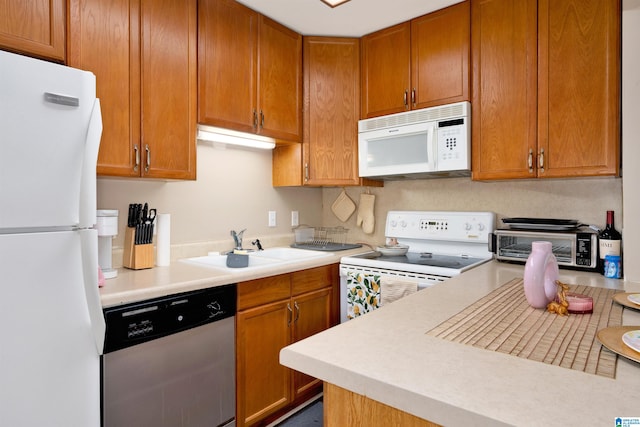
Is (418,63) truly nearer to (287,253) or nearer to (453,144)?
(453,144)

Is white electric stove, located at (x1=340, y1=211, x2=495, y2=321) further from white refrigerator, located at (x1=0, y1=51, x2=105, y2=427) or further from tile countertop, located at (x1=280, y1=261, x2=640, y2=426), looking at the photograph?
white refrigerator, located at (x1=0, y1=51, x2=105, y2=427)

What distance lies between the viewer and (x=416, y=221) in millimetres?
2645

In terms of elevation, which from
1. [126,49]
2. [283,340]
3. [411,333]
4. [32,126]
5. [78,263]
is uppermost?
[126,49]

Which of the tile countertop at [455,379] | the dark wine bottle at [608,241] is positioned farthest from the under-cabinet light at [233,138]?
the dark wine bottle at [608,241]

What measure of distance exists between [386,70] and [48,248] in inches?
85.6

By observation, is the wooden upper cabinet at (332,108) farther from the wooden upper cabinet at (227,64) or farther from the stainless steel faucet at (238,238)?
the stainless steel faucet at (238,238)

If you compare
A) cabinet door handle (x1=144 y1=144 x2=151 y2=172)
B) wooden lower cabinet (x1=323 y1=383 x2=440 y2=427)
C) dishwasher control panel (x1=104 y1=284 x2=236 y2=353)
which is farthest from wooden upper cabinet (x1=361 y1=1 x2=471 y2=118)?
wooden lower cabinet (x1=323 y1=383 x2=440 y2=427)

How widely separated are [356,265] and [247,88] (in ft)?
4.16

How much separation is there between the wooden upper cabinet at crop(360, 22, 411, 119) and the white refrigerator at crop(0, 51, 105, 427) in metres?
1.78

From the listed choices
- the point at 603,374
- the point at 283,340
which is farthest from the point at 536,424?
the point at 283,340

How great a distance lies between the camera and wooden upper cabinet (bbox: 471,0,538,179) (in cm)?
203

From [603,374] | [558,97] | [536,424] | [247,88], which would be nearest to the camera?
[536,424]

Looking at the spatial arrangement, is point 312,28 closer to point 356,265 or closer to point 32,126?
point 356,265

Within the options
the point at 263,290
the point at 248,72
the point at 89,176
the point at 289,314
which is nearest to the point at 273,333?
the point at 289,314
